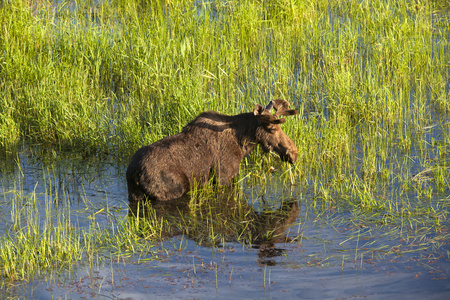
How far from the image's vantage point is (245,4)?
456 inches

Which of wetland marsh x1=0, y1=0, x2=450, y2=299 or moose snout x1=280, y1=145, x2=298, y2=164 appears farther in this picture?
moose snout x1=280, y1=145, x2=298, y2=164

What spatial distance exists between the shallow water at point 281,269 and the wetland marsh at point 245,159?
0.06 ft

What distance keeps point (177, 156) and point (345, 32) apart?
5066mm

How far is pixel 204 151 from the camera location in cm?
766

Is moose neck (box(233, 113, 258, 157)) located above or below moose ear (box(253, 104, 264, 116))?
below

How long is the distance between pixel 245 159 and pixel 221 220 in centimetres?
188

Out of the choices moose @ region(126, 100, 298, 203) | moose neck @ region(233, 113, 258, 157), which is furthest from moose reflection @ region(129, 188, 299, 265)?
moose neck @ region(233, 113, 258, 157)

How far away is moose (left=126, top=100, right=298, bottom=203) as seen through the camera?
7.10 metres

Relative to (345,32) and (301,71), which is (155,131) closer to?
(301,71)

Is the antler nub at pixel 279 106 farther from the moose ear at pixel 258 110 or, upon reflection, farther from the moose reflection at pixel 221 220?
the moose reflection at pixel 221 220

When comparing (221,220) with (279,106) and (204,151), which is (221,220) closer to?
(204,151)

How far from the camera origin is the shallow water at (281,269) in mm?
5242

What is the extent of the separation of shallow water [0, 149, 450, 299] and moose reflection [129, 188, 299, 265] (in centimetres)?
11

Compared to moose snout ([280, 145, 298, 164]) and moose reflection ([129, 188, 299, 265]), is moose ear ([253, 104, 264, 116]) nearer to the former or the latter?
moose snout ([280, 145, 298, 164])
